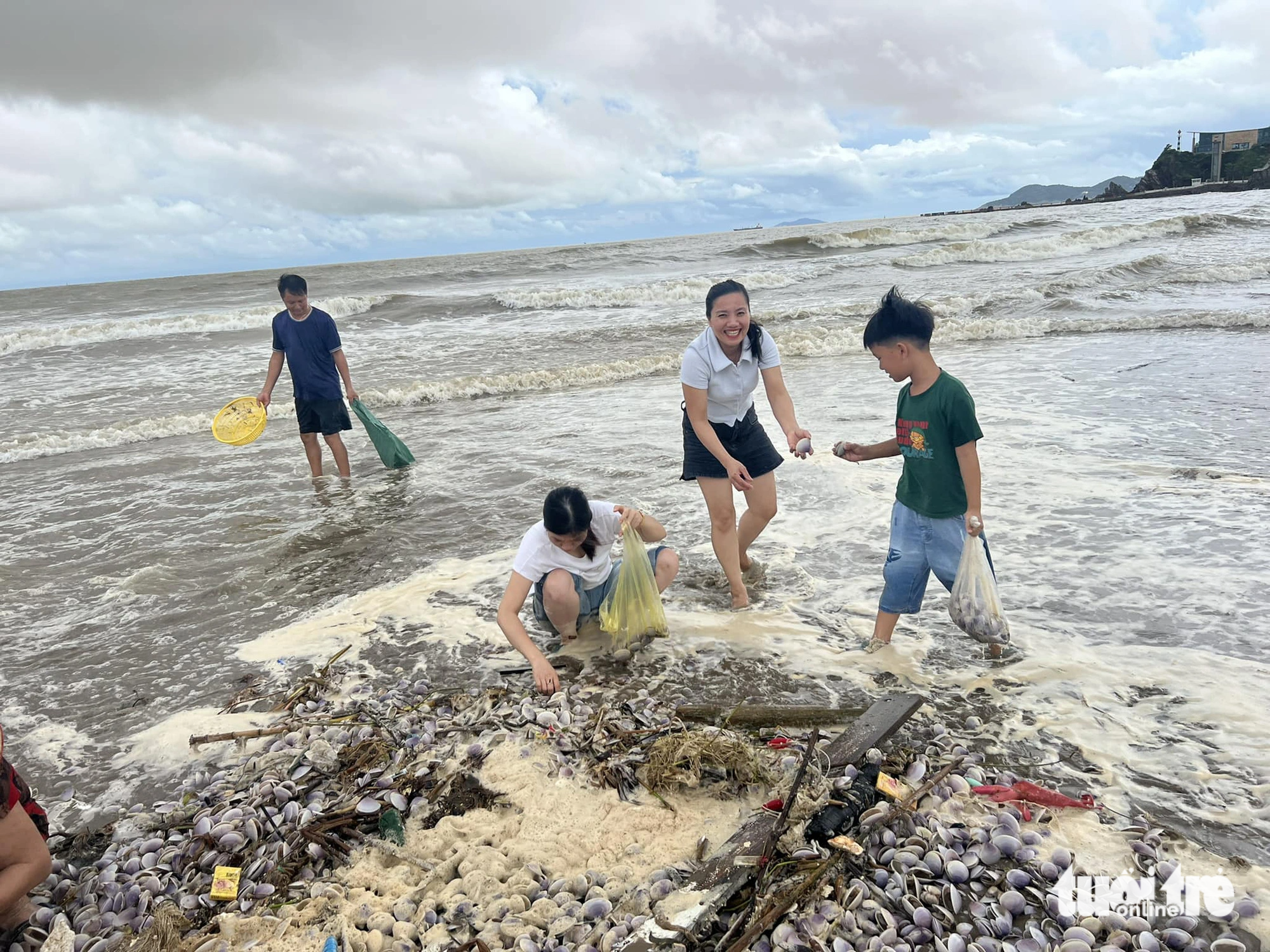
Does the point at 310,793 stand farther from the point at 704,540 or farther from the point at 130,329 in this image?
the point at 130,329

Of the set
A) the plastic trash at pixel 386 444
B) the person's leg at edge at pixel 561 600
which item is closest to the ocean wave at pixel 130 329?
the plastic trash at pixel 386 444

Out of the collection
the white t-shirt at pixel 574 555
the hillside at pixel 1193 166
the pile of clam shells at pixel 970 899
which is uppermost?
the hillside at pixel 1193 166

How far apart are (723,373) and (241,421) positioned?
20.4ft

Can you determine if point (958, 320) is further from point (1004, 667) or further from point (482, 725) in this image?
point (482, 725)

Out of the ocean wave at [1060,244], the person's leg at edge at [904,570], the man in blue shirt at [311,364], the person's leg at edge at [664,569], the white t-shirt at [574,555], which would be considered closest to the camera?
the person's leg at edge at [904,570]

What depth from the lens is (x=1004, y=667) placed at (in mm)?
3979

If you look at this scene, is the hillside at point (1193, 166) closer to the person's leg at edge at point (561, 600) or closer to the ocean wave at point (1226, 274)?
the ocean wave at point (1226, 274)

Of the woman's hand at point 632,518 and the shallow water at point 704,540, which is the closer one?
the shallow water at point 704,540

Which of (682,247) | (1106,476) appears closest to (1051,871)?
(1106,476)

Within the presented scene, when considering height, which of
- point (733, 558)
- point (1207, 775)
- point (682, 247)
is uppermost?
point (682, 247)

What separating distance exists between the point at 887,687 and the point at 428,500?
5.16m

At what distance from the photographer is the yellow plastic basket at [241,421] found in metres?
8.09

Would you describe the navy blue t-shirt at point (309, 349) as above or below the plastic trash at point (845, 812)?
above

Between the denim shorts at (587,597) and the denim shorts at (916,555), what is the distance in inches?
53.3
